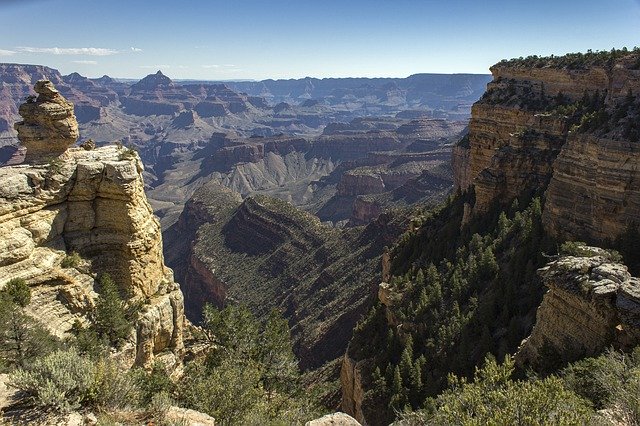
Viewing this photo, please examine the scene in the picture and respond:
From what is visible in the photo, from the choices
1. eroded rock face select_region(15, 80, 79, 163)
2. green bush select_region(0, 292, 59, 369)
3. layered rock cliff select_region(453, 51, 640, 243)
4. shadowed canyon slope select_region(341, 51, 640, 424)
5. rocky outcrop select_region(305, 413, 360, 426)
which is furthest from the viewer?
layered rock cliff select_region(453, 51, 640, 243)

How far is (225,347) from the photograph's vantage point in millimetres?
32750

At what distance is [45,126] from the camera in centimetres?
2852

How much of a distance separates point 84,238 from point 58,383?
1517 centimetres

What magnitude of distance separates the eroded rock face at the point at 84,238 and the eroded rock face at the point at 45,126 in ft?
A: 3.23

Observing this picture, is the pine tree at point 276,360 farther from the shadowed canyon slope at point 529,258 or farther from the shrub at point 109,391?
the shrub at point 109,391

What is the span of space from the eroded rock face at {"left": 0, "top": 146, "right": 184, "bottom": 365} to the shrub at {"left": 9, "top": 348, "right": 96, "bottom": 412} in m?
10.2

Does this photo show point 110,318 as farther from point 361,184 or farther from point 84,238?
point 361,184

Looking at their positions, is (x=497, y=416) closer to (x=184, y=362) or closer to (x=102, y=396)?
(x=102, y=396)

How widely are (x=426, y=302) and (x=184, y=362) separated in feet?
61.5

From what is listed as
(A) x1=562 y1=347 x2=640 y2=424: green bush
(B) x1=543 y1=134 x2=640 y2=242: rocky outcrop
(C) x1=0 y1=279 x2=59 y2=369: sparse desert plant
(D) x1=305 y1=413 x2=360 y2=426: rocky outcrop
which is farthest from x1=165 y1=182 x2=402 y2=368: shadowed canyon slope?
(D) x1=305 y1=413 x2=360 y2=426: rocky outcrop

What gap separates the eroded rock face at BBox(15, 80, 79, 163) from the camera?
28.1 m

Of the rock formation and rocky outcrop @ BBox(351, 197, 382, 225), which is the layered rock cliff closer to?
the rock formation

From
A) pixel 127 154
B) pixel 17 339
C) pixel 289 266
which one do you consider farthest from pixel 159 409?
pixel 289 266

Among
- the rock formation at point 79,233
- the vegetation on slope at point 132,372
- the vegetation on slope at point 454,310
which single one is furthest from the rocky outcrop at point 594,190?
the rock formation at point 79,233
